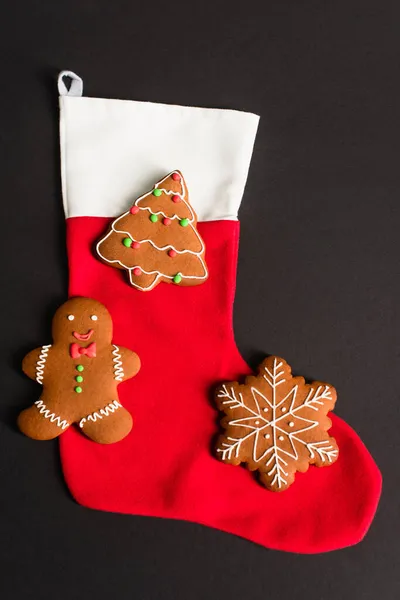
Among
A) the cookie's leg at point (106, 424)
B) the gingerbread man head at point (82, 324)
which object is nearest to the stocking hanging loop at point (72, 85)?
the gingerbread man head at point (82, 324)

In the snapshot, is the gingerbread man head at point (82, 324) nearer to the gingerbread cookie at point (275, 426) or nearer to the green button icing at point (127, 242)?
the green button icing at point (127, 242)

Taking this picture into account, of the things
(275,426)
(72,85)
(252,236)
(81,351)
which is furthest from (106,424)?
(72,85)

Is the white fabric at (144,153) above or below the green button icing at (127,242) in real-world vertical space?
above

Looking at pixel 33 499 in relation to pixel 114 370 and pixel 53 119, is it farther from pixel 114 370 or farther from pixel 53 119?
pixel 53 119

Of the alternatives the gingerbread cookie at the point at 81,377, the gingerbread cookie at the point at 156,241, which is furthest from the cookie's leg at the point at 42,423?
the gingerbread cookie at the point at 156,241

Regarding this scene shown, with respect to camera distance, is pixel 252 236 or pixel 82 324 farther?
pixel 252 236

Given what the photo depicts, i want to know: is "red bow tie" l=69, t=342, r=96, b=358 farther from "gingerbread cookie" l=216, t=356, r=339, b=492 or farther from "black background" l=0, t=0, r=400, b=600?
"gingerbread cookie" l=216, t=356, r=339, b=492

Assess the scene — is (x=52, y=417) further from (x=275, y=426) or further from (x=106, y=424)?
(x=275, y=426)

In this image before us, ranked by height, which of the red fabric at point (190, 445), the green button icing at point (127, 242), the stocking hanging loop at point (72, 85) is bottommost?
the red fabric at point (190, 445)
